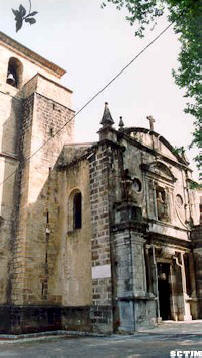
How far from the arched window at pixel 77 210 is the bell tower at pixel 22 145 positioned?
5.15 feet

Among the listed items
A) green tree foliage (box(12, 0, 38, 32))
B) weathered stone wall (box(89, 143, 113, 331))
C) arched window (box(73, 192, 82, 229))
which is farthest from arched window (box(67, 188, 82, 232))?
green tree foliage (box(12, 0, 38, 32))

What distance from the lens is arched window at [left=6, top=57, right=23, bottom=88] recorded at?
16109 mm

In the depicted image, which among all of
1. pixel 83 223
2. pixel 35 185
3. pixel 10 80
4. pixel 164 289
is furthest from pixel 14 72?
pixel 164 289

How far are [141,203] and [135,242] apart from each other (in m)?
3.00

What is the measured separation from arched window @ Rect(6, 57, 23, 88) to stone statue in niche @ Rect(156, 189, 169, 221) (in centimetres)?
856

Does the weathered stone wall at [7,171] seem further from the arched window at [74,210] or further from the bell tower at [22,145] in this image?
the arched window at [74,210]

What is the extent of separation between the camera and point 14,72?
54.6 ft

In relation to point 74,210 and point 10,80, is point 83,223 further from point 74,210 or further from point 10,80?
point 10,80

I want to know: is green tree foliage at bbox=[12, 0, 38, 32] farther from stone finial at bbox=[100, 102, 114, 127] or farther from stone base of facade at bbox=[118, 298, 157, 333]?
stone finial at bbox=[100, 102, 114, 127]

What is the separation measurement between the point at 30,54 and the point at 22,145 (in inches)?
226

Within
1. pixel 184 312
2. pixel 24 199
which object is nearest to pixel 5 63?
pixel 24 199

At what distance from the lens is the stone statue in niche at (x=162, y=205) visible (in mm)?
14638

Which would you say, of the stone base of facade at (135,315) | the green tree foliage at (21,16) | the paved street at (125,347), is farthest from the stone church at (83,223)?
the green tree foliage at (21,16)

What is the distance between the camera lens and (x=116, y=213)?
11523mm
